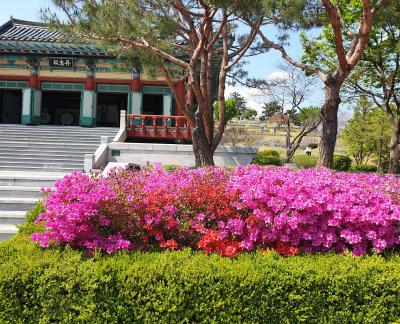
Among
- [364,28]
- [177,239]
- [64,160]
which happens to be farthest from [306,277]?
[64,160]

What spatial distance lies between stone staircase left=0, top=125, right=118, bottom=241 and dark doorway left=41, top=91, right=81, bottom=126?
547 cm

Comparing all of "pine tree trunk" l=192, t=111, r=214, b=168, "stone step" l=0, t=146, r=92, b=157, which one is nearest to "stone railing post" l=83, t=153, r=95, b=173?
"stone step" l=0, t=146, r=92, b=157

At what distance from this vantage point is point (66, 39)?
9719mm

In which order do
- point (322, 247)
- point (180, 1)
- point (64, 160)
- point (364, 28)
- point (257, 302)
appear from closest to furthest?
point (257, 302) → point (322, 247) → point (364, 28) → point (180, 1) → point (64, 160)

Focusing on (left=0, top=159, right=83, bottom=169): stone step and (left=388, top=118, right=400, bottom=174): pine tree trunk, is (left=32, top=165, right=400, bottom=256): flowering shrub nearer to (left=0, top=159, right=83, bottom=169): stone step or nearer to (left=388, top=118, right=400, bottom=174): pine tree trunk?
(left=0, top=159, right=83, bottom=169): stone step

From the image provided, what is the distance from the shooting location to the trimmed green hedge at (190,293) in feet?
10.1

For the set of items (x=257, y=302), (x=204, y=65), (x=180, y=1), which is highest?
(x=180, y=1)

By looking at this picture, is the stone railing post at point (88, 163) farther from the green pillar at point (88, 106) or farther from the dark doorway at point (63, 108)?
the dark doorway at point (63, 108)

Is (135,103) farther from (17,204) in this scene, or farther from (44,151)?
(17,204)

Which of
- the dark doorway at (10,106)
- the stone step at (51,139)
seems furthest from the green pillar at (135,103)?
the dark doorway at (10,106)

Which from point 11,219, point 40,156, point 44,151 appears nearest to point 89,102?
point 44,151

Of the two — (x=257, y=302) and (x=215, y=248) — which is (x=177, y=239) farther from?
(x=257, y=302)

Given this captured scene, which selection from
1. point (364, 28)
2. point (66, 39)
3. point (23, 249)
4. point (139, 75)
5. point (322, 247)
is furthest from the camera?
point (139, 75)

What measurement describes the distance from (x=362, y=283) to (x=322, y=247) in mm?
706
